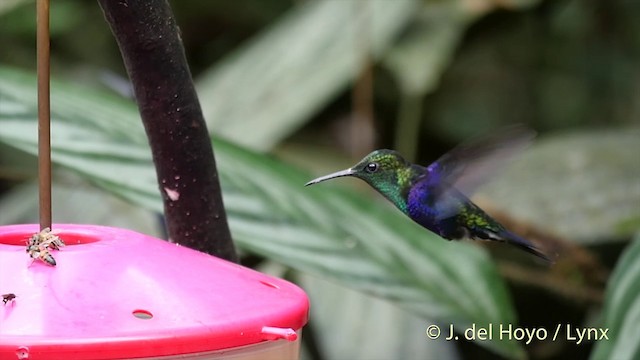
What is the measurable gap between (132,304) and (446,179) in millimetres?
310

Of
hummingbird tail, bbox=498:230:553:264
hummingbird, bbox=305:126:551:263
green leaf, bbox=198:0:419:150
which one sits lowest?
hummingbird tail, bbox=498:230:553:264

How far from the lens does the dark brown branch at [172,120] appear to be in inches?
36.6

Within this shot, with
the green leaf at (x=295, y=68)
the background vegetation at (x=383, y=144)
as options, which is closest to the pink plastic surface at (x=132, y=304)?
the background vegetation at (x=383, y=144)

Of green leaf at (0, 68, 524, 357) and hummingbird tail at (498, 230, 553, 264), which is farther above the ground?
green leaf at (0, 68, 524, 357)

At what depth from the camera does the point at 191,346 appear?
703 mm

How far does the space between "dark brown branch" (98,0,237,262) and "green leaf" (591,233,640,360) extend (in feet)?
1.61

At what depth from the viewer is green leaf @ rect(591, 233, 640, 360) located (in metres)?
1.22

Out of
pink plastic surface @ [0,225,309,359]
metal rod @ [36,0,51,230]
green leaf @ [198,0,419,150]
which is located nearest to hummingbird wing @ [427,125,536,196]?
pink plastic surface @ [0,225,309,359]

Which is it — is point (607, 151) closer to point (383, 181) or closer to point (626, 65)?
point (626, 65)

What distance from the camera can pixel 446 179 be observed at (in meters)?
0.90

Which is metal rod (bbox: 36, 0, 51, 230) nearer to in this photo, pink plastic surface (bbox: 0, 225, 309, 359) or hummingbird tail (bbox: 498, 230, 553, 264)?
pink plastic surface (bbox: 0, 225, 309, 359)

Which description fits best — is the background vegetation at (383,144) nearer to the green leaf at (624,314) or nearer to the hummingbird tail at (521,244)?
the green leaf at (624,314)

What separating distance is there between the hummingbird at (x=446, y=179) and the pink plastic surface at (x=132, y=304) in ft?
0.41

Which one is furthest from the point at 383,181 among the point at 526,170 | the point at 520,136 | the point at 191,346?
the point at 526,170
